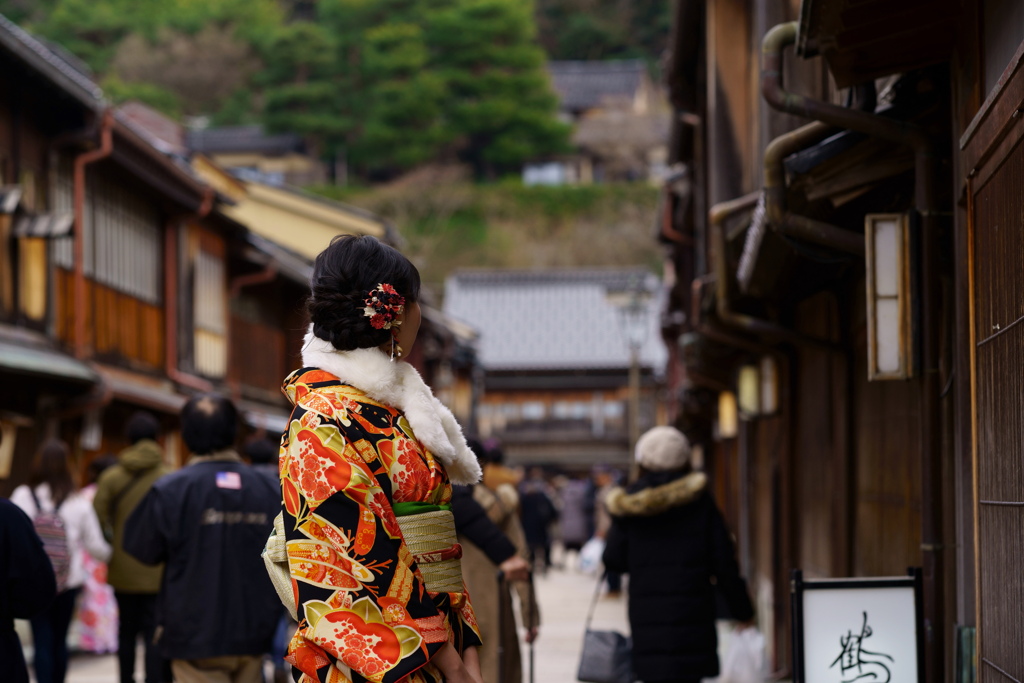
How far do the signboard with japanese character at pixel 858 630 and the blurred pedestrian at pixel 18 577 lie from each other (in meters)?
2.83

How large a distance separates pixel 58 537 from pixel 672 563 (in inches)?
140

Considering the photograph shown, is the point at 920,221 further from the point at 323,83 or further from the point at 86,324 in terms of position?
the point at 323,83

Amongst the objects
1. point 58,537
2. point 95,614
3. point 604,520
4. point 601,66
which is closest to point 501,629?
point 58,537

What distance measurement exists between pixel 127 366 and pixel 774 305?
969cm

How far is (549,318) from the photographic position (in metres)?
54.5

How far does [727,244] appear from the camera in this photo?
10.1m

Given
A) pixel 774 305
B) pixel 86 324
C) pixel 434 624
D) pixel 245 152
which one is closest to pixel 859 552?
pixel 774 305

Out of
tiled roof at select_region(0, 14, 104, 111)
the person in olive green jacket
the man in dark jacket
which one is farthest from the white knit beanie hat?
tiled roof at select_region(0, 14, 104, 111)

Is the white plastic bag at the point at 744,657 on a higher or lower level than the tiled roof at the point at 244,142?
lower

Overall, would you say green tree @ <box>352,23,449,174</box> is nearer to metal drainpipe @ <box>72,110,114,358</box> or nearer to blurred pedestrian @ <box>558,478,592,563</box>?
blurred pedestrian @ <box>558,478,592,563</box>

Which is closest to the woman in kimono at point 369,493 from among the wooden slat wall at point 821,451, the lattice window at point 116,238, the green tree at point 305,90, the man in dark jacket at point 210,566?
the man in dark jacket at point 210,566

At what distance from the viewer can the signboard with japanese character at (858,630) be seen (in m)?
5.40

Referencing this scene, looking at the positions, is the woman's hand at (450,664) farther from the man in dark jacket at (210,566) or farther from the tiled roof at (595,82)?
the tiled roof at (595,82)

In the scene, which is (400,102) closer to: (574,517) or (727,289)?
(574,517)
